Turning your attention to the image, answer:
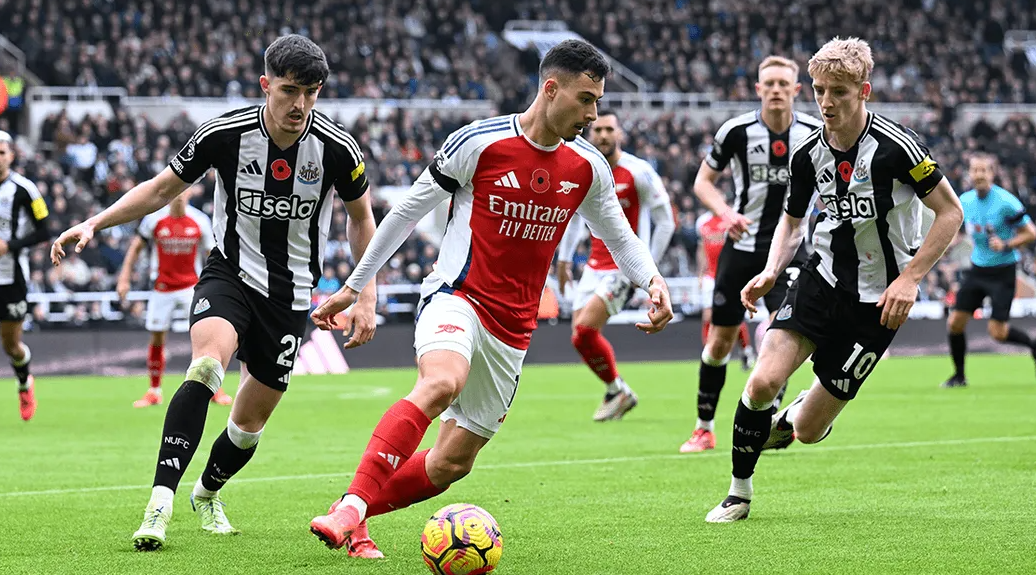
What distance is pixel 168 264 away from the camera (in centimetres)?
1573

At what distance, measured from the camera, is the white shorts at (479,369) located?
18.2 feet

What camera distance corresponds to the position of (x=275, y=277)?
6.33 meters

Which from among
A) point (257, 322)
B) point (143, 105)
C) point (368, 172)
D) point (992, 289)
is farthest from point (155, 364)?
point (143, 105)

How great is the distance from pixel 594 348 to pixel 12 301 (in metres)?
5.41

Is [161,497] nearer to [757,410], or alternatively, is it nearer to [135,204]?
[135,204]

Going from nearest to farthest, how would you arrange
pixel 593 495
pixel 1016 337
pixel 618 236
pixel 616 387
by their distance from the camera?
1. pixel 618 236
2. pixel 593 495
3. pixel 616 387
4. pixel 1016 337

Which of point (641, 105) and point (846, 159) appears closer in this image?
point (846, 159)

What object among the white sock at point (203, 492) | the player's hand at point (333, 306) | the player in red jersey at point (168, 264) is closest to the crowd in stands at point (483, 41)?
the player in red jersey at point (168, 264)

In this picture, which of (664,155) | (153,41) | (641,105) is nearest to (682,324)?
(664,155)

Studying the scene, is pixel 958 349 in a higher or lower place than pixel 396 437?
lower

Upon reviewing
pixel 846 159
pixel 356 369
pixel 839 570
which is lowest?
pixel 356 369

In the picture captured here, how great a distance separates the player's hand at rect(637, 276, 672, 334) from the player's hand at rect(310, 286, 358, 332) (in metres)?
1.20

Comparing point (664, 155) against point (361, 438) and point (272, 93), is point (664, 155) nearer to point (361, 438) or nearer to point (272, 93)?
point (361, 438)

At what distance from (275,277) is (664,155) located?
26.4 meters
